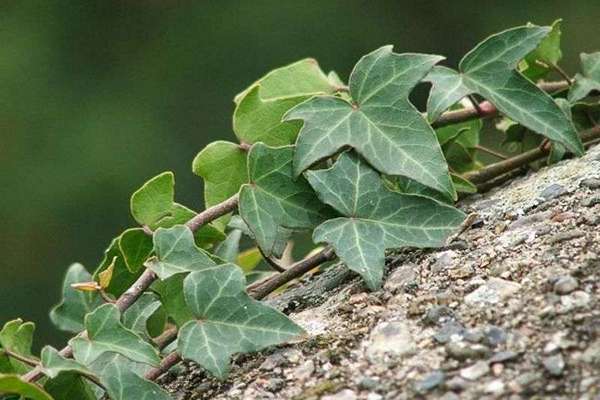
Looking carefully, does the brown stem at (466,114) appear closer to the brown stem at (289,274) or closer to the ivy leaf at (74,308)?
the brown stem at (289,274)

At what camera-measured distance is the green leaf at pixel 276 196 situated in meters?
1.22

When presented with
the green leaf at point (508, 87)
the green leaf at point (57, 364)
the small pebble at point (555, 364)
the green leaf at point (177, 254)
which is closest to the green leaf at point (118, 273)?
the green leaf at point (177, 254)

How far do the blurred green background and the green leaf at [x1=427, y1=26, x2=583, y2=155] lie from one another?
3078mm

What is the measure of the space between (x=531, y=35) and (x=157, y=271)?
531 mm

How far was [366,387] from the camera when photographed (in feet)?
3.23

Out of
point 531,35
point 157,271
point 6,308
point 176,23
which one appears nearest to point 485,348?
point 157,271

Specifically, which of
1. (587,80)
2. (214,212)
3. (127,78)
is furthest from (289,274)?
(127,78)

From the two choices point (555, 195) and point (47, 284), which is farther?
point (47, 284)

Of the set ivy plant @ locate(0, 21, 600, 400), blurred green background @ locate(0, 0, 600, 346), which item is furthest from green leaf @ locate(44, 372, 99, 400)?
blurred green background @ locate(0, 0, 600, 346)

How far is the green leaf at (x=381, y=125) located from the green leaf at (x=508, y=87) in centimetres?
4

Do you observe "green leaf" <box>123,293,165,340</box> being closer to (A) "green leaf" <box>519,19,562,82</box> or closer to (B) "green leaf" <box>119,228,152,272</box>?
(B) "green leaf" <box>119,228,152,272</box>

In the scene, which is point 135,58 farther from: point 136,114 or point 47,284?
point 47,284

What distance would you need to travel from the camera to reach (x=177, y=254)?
1.16 metres

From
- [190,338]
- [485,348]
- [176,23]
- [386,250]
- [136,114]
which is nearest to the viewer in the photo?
[485,348]
